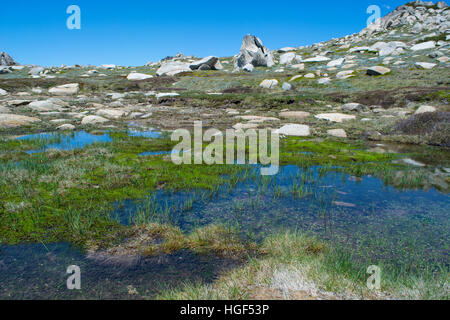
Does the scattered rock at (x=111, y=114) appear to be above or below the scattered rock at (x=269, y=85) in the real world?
below

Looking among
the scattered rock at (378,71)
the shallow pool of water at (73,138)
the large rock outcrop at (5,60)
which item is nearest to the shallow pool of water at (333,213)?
the shallow pool of water at (73,138)

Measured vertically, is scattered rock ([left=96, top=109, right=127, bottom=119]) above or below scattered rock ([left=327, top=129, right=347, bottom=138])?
above

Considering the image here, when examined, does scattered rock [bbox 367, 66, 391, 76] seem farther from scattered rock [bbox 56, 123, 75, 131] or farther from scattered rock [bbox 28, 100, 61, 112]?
scattered rock [bbox 28, 100, 61, 112]

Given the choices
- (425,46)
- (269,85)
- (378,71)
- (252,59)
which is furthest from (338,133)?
(425,46)

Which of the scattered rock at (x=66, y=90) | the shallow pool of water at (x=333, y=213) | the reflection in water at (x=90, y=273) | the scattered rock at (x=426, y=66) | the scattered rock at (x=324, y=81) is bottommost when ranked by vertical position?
the reflection in water at (x=90, y=273)

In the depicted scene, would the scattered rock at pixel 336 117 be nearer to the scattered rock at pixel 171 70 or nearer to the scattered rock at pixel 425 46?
the scattered rock at pixel 171 70

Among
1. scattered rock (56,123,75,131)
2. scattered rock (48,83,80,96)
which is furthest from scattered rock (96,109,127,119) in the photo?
scattered rock (48,83,80,96)

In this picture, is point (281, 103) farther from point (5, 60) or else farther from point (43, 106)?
point (5, 60)

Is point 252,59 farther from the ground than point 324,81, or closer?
farther from the ground

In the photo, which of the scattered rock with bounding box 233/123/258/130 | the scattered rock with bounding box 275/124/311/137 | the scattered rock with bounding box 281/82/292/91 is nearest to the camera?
the scattered rock with bounding box 275/124/311/137

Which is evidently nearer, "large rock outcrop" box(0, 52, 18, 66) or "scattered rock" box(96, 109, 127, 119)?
"scattered rock" box(96, 109, 127, 119)

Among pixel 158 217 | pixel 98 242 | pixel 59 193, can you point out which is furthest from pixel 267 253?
pixel 59 193
